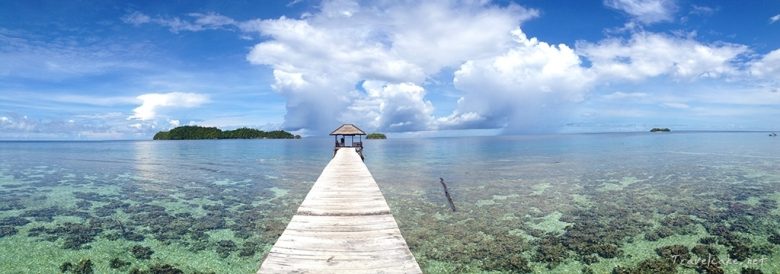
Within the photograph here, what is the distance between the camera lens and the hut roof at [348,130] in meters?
38.8

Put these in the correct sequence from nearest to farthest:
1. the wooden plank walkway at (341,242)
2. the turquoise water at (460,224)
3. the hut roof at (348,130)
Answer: the wooden plank walkway at (341,242) < the turquoise water at (460,224) < the hut roof at (348,130)

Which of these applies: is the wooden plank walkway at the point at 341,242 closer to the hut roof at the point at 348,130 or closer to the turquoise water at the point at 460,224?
the turquoise water at the point at 460,224

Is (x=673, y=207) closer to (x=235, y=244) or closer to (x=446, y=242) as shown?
(x=446, y=242)

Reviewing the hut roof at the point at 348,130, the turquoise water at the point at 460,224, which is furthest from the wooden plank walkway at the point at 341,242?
the hut roof at the point at 348,130

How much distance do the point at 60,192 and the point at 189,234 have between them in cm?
1507

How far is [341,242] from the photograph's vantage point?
636 centimetres

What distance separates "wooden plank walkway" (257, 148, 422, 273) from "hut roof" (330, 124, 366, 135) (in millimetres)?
28686

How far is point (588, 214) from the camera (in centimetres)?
1630

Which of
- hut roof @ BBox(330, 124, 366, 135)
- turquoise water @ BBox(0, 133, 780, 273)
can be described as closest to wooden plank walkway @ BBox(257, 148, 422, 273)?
turquoise water @ BBox(0, 133, 780, 273)

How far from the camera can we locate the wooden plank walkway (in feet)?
17.4

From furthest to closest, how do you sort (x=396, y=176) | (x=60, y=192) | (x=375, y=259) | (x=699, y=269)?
(x=396, y=176) → (x=60, y=192) → (x=699, y=269) → (x=375, y=259)

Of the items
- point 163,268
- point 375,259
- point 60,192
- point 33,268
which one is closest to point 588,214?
point 375,259

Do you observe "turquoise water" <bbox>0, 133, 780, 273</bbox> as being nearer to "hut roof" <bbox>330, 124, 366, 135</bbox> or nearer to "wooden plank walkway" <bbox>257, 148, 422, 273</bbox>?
"wooden plank walkway" <bbox>257, 148, 422, 273</bbox>

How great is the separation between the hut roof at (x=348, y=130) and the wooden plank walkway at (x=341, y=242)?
2869cm
